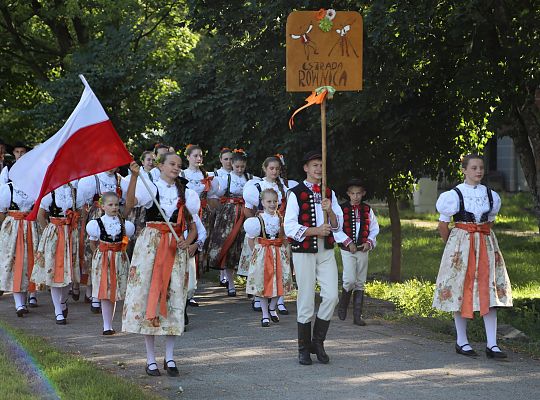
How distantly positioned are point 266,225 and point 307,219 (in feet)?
9.08

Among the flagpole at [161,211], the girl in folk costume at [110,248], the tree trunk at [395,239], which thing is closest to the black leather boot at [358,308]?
the girl in folk costume at [110,248]

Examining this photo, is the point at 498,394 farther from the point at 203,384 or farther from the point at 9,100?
the point at 9,100

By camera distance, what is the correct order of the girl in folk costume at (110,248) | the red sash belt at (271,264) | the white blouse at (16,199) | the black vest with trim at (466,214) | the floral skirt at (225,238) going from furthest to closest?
the floral skirt at (225,238)
the white blouse at (16,199)
the red sash belt at (271,264)
the girl in folk costume at (110,248)
the black vest with trim at (466,214)

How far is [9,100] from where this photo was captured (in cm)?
2612

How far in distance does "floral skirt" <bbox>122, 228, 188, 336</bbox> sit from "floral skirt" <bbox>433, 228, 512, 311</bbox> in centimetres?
257

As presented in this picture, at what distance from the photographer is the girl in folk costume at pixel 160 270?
346 inches

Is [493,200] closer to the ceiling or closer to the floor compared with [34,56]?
closer to the floor

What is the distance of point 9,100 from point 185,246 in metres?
18.2

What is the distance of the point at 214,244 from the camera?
14.4m

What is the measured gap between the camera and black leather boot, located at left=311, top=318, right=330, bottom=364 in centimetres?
943

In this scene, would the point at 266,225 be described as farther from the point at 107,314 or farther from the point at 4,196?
the point at 4,196

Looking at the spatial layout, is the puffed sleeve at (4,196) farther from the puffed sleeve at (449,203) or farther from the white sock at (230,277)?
the puffed sleeve at (449,203)

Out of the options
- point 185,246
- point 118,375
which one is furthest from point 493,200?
point 118,375

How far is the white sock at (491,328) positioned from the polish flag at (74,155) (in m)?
3.61
